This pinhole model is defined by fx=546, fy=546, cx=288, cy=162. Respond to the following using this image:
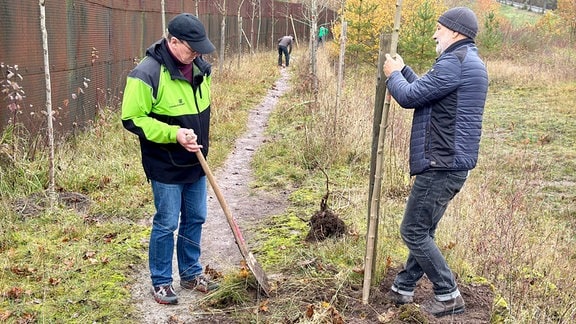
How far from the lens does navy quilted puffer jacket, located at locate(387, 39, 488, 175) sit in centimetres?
296

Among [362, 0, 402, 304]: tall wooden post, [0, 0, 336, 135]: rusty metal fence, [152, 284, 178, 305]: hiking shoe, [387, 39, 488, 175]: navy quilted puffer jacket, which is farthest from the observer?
[0, 0, 336, 135]: rusty metal fence

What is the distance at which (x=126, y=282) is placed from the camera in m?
4.05

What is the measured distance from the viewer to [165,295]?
12.4 feet

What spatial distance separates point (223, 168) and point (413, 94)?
4871mm

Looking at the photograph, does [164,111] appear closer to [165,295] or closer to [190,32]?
[190,32]

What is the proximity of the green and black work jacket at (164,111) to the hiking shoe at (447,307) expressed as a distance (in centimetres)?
177

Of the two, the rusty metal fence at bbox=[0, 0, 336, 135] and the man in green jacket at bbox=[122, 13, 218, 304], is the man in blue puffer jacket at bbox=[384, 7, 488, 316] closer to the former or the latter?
the man in green jacket at bbox=[122, 13, 218, 304]

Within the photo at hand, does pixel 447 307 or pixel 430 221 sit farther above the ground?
pixel 430 221

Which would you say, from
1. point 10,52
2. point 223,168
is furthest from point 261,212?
point 10,52

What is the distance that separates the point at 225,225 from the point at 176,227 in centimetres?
179

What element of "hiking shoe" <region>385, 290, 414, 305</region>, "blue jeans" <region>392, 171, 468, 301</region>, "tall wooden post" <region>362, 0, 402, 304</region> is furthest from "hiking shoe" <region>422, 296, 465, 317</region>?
"tall wooden post" <region>362, 0, 402, 304</region>

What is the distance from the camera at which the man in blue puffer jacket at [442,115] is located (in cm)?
298

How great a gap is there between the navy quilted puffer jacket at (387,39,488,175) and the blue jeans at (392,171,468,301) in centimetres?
8

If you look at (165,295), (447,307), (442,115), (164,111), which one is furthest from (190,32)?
(447,307)
